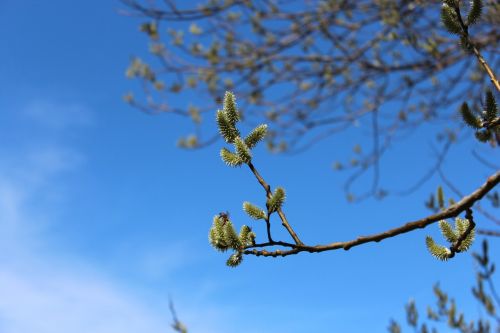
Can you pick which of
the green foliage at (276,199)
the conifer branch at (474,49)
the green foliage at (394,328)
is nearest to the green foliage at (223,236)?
the green foliage at (276,199)

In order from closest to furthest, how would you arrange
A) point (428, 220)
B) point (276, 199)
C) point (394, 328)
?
point (428, 220) < point (276, 199) < point (394, 328)

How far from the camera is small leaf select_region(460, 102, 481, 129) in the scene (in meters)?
1.36

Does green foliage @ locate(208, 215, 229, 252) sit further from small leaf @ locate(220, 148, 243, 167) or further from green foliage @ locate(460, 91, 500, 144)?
green foliage @ locate(460, 91, 500, 144)

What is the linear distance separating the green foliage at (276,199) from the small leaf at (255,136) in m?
0.15

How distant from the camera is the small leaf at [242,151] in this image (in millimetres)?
1319

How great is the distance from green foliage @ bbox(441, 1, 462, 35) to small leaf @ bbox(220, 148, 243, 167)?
2.11ft

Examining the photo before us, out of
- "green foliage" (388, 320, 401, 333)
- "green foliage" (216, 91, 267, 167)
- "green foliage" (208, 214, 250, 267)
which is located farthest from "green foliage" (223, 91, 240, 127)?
"green foliage" (388, 320, 401, 333)

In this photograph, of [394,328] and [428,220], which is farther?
[394,328]

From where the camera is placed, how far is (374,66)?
241 inches

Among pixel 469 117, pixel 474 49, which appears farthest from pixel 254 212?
pixel 474 49

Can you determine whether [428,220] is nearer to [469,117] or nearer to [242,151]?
[469,117]

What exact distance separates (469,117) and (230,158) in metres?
0.59

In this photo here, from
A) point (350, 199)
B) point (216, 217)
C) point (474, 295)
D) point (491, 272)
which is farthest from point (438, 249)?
point (350, 199)

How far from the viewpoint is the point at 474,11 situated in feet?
4.56
